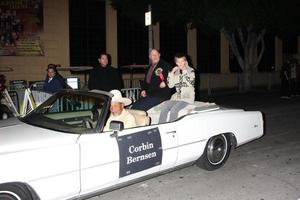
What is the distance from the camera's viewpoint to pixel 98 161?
456 centimetres

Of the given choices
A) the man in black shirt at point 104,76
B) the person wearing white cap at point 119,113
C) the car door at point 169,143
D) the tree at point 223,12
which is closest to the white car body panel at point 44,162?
the person wearing white cap at point 119,113

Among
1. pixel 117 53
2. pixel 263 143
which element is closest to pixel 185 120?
pixel 263 143

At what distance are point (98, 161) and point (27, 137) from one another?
0.78 m

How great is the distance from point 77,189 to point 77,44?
1347cm

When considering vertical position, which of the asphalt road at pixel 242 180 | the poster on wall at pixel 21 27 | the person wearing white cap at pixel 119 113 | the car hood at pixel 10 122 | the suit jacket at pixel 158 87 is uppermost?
the poster on wall at pixel 21 27

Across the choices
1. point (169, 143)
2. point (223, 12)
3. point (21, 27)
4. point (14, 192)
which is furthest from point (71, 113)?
point (223, 12)

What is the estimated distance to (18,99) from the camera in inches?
425

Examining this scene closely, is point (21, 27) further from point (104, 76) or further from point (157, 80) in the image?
point (157, 80)

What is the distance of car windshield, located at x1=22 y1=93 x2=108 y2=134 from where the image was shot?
4.87 meters

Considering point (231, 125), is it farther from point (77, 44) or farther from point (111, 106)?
point (77, 44)

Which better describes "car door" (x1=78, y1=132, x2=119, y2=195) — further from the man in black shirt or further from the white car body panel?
the man in black shirt

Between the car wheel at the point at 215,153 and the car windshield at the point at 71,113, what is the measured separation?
181 cm

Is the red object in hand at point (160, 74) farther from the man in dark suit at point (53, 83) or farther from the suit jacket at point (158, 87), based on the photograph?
the man in dark suit at point (53, 83)

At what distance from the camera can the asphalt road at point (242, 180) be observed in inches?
209
